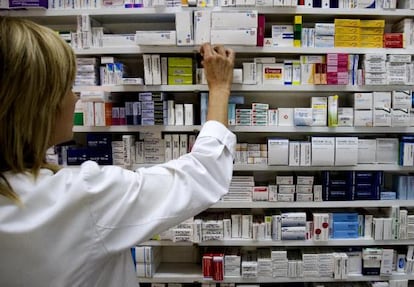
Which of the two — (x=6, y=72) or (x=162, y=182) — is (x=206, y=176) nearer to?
(x=162, y=182)

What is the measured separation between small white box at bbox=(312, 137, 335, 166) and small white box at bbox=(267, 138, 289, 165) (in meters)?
0.16

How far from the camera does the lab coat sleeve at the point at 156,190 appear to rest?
0.71 metres

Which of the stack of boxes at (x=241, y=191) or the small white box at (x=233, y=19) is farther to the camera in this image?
the stack of boxes at (x=241, y=191)

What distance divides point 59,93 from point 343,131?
71.7 inches

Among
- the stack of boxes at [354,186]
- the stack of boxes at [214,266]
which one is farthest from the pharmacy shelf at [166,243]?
the stack of boxes at [354,186]

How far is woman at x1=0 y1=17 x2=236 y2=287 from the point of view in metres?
0.65

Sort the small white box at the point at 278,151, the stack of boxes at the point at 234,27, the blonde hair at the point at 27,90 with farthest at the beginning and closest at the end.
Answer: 1. the small white box at the point at 278,151
2. the stack of boxes at the point at 234,27
3. the blonde hair at the point at 27,90

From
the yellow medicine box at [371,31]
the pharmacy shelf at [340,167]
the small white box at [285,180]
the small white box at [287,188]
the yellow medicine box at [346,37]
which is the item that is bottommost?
the small white box at [287,188]

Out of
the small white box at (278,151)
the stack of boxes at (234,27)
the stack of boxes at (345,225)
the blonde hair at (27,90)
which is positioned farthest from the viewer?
the stack of boxes at (345,225)

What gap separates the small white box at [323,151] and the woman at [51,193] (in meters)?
1.48

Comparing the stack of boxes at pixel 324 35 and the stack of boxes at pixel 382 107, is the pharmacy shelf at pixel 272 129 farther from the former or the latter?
the stack of boxes at pixel 324 35

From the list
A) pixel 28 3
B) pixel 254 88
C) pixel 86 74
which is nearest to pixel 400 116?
pixel 254 88

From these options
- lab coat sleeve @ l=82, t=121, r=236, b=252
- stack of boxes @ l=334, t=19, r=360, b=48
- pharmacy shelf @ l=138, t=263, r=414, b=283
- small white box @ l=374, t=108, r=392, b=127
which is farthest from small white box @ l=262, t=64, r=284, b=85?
lab coat sleeve @ l=82, t=121, r=236, b=252

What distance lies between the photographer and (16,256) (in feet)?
2.14
